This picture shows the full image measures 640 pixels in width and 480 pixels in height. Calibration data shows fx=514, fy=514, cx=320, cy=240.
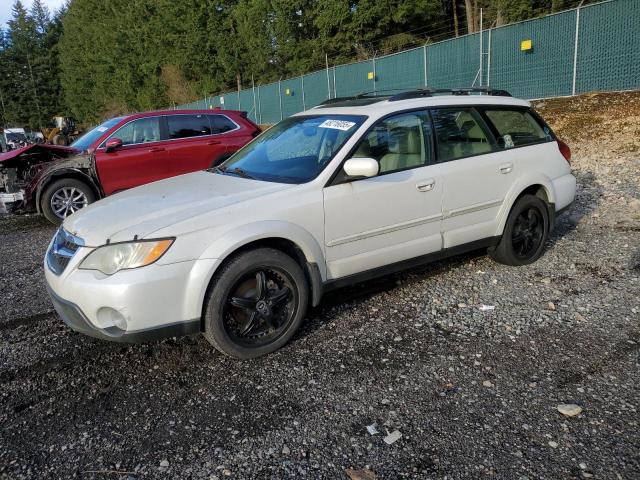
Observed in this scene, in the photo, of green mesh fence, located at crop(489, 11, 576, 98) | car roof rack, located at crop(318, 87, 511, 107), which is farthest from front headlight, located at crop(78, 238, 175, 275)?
green mesh fence, located at crop(489, 11, 576, 98)

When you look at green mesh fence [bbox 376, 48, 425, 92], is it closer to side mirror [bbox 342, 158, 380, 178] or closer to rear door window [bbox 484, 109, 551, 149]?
rear door window [bbox 484, 109, 551, 149]

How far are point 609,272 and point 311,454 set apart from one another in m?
3.72

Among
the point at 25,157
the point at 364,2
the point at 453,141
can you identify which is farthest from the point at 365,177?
the point at 364,2

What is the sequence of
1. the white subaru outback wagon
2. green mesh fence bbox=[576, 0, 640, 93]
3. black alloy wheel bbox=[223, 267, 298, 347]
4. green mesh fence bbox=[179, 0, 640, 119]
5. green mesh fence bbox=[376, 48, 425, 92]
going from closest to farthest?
the white subaru outback wagon, black alloy wheel bbox=[223, 267, 298, 347], green mesh fence bbox=[576, 0, 640, 93], green mesh fence bbox=[179, 0, 640, 119], green mesh fence bbox=[376, 48, 425, 92]

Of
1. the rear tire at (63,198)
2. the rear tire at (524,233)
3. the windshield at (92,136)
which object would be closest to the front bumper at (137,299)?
the rear tire at (524,233)

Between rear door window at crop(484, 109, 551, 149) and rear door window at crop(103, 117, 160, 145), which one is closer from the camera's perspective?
rear door window at crop(484, 109, 551, 149)

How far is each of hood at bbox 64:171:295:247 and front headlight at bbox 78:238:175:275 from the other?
0.05 m

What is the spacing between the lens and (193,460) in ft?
8.34

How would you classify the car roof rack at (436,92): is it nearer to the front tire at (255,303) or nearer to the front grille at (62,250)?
the front tire at (255,303)

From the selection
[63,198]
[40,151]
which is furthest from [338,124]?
[40,151]

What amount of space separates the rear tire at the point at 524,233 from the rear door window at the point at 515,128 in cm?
57

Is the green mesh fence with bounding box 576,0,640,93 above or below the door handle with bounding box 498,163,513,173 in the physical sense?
above

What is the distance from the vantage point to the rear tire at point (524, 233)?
5.00m

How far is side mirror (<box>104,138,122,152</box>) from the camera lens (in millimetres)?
8273
